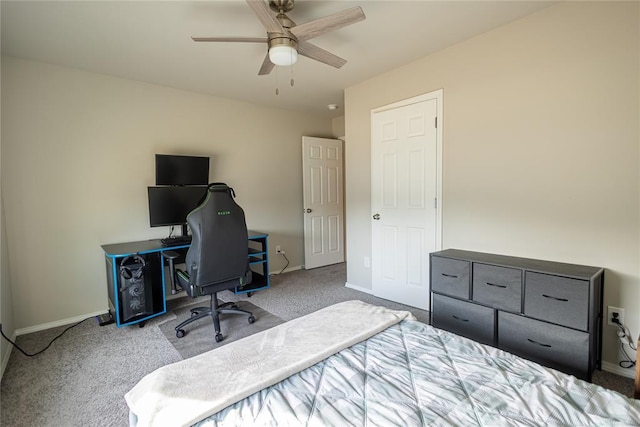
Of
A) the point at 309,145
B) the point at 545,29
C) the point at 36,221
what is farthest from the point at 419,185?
the point at 36,221

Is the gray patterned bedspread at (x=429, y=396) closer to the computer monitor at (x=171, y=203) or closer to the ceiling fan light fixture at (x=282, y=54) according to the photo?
the ceiling fan light fixture at (x=282, y=54)

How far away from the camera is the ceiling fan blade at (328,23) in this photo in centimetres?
171

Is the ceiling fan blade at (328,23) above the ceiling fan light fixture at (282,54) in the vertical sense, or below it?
above

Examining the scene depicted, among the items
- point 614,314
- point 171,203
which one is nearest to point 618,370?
point 614,314

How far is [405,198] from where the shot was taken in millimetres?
3227

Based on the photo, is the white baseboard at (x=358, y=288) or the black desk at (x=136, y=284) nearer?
the black desk at (x=136, y=284)

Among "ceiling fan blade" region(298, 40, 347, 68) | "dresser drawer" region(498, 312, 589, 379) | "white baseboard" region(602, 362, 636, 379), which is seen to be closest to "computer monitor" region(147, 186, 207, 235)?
"ceiling fan blade" region(298, 40, 347, 68)

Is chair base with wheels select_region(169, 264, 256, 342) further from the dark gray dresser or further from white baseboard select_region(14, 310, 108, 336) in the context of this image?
the dark gray dresser

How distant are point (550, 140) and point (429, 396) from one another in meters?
2.11

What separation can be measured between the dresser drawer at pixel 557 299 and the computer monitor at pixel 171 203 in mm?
2985

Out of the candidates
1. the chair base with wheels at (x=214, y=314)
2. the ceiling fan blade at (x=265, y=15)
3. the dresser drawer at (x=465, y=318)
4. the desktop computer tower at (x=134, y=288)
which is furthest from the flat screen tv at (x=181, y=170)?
the dresser drawer at (x=465, y=318)

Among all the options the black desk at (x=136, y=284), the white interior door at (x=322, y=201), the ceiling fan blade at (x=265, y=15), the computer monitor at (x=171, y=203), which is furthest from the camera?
the white interior door at (x=322, y=201)

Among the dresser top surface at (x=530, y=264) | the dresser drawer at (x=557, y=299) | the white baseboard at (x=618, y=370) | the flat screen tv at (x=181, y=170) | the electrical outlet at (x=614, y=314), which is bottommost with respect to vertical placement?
the white baseboard at (x=618, y=370)

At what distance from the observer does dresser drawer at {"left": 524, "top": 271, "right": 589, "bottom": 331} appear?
1856 mm
